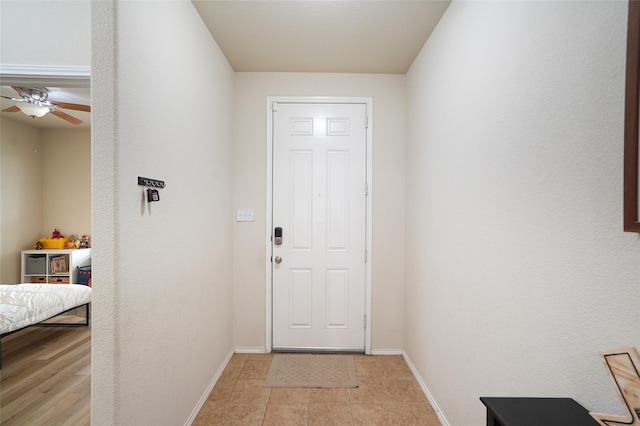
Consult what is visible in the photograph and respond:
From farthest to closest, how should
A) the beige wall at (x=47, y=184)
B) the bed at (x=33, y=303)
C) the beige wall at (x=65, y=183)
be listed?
the beige wall at (x=65, y=183), the beige wall at (x=47, y=184), the bed at (x=33, y=303)

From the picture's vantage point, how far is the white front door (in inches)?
113

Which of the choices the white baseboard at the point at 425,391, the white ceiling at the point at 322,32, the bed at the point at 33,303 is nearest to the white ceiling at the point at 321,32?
the white ceiling at the point at 322,32

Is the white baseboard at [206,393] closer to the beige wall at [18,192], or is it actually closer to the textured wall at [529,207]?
the textured wall at [529,207]

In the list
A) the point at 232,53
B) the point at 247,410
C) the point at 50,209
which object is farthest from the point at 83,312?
the point at 232,53

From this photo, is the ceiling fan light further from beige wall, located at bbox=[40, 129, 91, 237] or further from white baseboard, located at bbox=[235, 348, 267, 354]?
white baseboard, located at bbox=[235, 348, 267, 354]

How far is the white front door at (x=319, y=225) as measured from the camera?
2875 mm

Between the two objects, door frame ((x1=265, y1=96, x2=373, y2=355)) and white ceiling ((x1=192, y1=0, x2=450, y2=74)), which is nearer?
white ceiling ((x1=192, y1=0, x2=450, y2=74))

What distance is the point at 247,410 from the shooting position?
205 centimetres

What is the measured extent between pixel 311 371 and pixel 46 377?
219 centimetres

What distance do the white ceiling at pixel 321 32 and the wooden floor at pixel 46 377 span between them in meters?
2.12

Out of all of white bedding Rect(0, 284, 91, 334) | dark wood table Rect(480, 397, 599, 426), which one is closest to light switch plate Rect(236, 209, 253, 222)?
white bedding Rect(0, 284, 91, 334)

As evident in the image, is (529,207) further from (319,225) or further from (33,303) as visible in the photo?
(33,303)

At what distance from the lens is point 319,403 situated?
6.97 ft

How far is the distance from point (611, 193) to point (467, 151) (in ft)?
2.84
